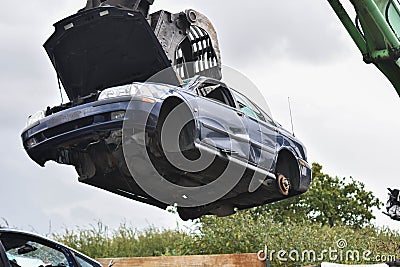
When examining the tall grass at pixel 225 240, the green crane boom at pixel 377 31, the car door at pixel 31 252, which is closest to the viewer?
the car door at pixel 31 252

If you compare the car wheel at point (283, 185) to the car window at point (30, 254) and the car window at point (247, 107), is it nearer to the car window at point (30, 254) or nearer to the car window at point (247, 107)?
the car window at point (247, 107)

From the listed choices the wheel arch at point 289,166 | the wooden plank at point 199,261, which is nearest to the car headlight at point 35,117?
the wheel arch at point 289,166

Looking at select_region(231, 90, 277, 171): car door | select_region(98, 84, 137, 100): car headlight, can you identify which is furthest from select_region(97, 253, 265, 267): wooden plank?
select_region(98, 84, 137, 100): car headlight

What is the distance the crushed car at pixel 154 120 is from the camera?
6.53 m

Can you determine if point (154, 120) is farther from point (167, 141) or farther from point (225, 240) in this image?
point (225, 240)

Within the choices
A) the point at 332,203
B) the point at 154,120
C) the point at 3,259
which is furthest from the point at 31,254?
the point at 332,203

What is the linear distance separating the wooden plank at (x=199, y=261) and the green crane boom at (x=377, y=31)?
12.9 ft

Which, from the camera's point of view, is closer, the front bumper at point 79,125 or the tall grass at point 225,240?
the front bumper at point 79,125

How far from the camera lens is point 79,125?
6.43 metres

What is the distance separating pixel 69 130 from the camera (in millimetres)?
6488

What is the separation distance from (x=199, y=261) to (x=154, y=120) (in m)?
3.94

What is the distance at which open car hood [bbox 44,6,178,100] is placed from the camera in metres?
6.79

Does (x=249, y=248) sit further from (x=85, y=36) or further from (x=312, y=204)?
(x=312, y=204)

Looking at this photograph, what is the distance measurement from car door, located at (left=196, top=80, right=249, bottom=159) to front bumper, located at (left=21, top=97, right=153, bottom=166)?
68 centimetres
